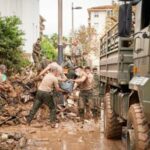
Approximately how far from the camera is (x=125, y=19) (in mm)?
7504

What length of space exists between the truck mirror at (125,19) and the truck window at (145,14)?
0.23 meters

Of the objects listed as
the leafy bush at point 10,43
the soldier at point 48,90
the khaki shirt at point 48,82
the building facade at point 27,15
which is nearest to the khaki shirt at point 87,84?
the soldier at point 48,90

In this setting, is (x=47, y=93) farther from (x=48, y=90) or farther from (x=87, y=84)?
(x=87, y=84)

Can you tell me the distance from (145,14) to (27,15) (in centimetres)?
3750

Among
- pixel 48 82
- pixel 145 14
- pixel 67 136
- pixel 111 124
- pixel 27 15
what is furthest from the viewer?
pixel 27 15

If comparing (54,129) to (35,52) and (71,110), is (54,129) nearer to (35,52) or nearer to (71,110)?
(71,110)

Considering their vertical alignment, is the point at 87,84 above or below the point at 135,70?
below

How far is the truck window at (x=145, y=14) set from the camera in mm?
7312

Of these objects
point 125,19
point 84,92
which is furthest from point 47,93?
point 125,19

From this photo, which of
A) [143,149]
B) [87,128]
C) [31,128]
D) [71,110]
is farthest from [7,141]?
[71,110]

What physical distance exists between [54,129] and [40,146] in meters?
2.77

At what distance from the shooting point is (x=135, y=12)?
7.97 meters

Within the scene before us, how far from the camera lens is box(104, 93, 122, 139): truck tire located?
11.2 m

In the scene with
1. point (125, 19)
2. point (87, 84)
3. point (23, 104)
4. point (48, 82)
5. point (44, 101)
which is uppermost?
point (125, 19)
